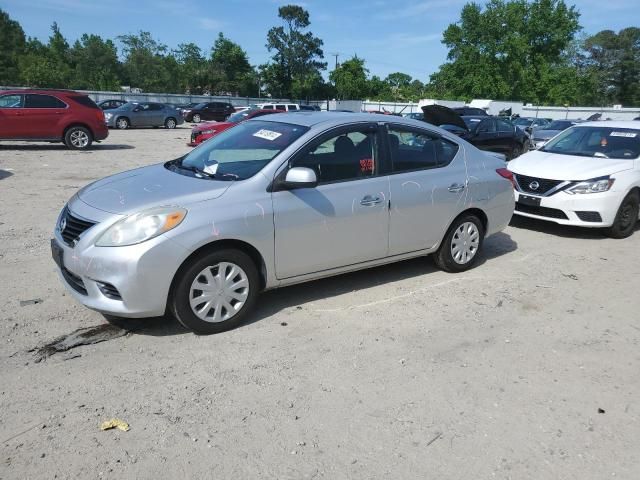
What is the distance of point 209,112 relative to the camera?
3522cm

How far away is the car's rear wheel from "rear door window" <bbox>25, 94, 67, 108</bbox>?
12432 mm

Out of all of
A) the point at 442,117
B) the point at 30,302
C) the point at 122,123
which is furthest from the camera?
the point at 122,123

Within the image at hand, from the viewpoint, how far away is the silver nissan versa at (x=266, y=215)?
3832 millimetres

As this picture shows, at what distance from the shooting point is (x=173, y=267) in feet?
12.6

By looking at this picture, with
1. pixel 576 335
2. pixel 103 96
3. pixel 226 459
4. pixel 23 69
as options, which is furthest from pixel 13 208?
pixel 23 69

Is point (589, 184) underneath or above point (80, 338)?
above

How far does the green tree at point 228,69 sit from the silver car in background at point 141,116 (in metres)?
52.7

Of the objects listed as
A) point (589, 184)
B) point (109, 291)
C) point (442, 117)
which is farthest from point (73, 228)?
point (442, 117)

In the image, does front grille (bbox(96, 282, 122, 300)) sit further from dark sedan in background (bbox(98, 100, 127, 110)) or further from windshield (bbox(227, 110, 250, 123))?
dark sedan in background (bbox(98, 100, 127, 110))

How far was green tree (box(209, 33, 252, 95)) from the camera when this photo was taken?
79.7 m

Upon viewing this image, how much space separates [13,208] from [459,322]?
694 cm

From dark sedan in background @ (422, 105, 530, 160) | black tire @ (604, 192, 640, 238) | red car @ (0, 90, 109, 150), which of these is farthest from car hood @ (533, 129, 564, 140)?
red car @ (0, 90, 109, 150)

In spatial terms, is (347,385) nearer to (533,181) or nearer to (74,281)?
(74,281)

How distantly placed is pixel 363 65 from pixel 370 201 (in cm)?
8626
